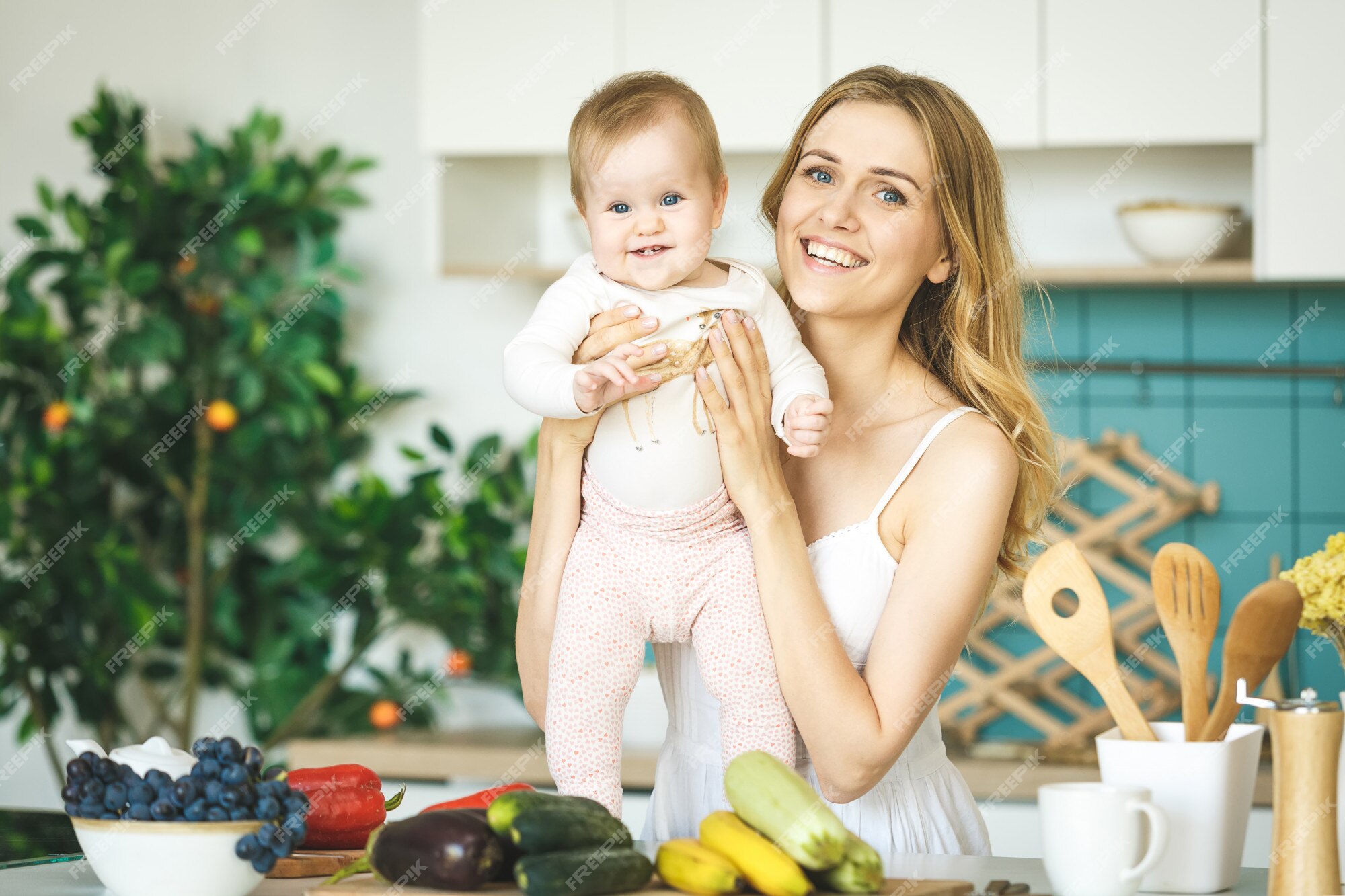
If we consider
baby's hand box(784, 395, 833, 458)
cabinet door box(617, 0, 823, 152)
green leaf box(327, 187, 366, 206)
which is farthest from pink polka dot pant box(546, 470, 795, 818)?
green leaf box(327, 187, 366, 206)

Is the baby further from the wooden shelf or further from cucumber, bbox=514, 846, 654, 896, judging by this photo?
the wooden shelf

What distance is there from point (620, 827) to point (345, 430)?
210cm

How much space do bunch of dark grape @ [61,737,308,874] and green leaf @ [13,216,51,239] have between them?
82.6 inches

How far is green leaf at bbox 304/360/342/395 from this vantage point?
2826 mm

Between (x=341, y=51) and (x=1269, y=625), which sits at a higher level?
(x=341, y=51)

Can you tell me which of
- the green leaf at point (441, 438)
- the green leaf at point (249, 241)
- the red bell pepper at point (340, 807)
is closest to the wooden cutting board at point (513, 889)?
the red bell pepper at point (340, 807)

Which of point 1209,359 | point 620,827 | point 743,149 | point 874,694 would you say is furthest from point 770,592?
point 1209,359

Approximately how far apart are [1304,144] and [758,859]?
1974mm

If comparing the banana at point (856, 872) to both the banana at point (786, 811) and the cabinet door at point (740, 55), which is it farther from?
the cabinet door at point (740, 55)

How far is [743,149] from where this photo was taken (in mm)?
2564

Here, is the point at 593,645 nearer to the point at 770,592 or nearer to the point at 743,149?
the point at 770,592

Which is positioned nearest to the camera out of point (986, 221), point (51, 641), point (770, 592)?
point (770, 592)

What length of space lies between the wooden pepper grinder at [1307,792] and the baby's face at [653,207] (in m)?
0.61

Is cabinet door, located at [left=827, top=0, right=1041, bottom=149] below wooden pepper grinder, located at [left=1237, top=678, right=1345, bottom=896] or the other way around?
the other way around
